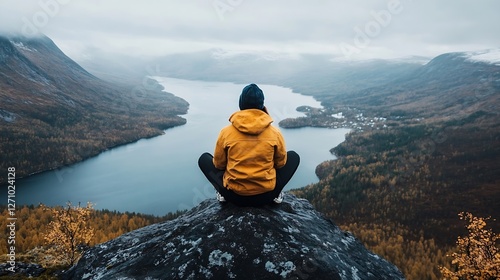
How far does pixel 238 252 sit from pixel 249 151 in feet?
7.06

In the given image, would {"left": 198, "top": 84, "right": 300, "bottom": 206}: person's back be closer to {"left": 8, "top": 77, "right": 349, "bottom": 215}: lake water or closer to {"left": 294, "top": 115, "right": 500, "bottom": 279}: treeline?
{"left": 294, "top": 115, "right": 500, "bottom": 279}: treeline

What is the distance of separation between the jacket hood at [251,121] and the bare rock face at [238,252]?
1820mm

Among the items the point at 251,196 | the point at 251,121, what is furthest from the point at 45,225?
the point at 251,121

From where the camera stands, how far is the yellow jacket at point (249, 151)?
7.37m

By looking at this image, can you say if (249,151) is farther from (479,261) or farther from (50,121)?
(50,121)

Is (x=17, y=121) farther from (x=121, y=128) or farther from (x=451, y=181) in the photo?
(x=451, y=181)

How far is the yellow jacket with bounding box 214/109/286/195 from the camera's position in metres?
7.37

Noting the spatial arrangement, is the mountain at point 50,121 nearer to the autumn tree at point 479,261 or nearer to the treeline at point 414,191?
the treeline at point 414,191

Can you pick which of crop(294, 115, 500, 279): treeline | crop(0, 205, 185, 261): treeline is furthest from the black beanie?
crop(294, 115, 500, 279): treeline

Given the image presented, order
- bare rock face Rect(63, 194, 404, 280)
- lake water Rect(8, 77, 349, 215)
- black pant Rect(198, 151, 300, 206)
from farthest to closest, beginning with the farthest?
lake water Rect(8, 77, 349, 215)
black pant Rect(198, 151, 300, 206)
bare rock face Rect(63, 194, 404, 280)

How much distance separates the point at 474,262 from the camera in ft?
61.0

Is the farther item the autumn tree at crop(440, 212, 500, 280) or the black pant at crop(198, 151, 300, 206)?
the autumn tree at crop(440, 212, 500, 280)

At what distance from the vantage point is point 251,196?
7613 millimetres

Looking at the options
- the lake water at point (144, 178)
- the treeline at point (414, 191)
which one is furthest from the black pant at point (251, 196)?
the lake water at point (144, 178)
